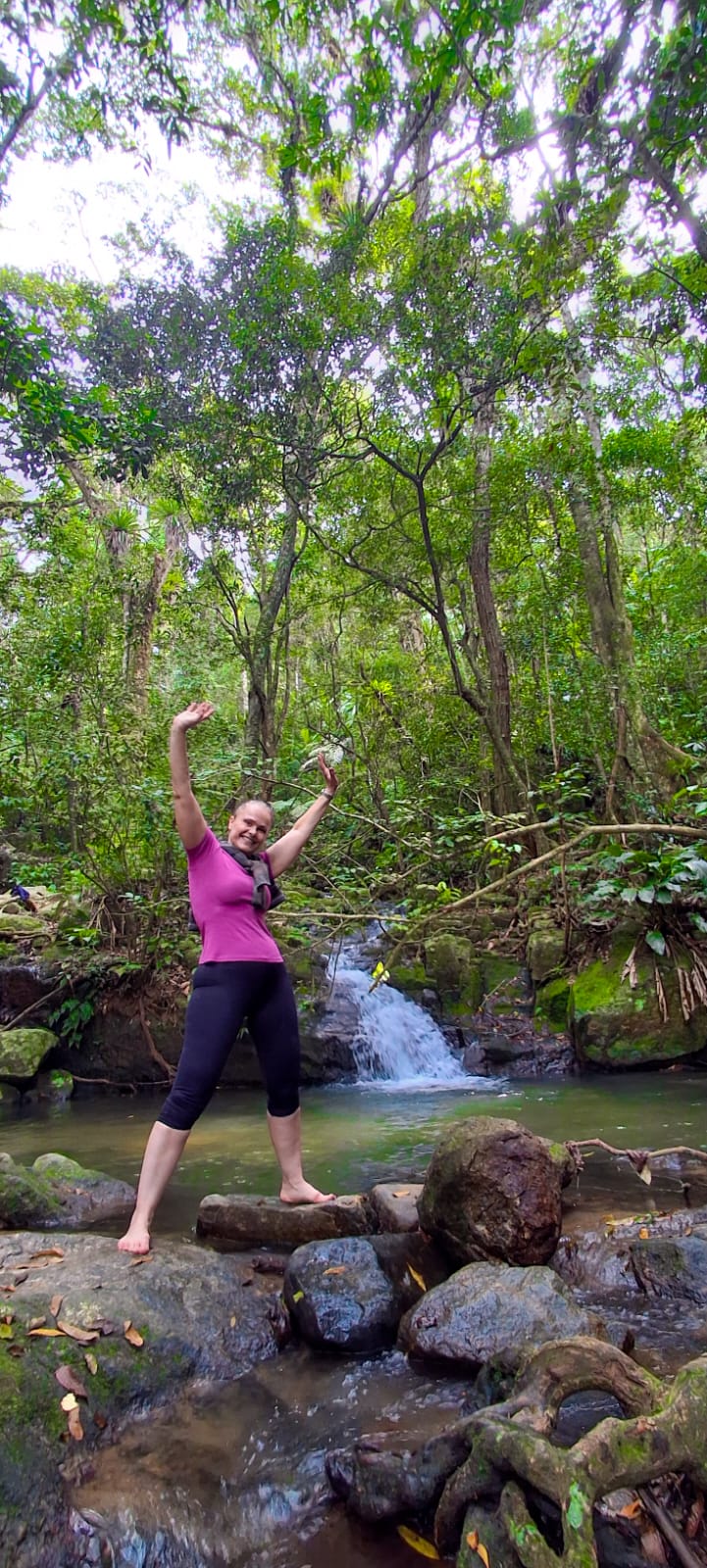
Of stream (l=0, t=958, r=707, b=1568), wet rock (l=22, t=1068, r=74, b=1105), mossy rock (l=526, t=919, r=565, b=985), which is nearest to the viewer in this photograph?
stream (l=0, t=958, r=707, b=1568)

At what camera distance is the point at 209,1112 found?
23.4ft

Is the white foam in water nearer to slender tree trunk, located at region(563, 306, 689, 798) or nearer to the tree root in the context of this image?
slender tree trunk, located at region(563, 306, 689, 798)

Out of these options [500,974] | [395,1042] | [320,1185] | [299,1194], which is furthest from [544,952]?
[299,1194]

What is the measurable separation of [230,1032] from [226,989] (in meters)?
0.17

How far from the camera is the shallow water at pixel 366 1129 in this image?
14.6 ft

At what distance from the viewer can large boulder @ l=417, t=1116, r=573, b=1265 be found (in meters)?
3.03

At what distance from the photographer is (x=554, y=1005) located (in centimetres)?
837

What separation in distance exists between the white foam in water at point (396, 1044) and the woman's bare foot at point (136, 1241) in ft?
17.0

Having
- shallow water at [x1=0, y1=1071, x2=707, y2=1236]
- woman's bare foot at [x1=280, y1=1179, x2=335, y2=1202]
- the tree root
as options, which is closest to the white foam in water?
shallow water at [x1=0, y1=1071, x2=707, y2=1236]

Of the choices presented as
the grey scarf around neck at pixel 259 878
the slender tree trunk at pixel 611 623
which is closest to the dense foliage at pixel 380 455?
the slender tree trunk at pixel 611 623

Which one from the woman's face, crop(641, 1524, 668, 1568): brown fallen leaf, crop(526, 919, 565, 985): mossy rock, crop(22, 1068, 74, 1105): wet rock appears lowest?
crop(22, 1068, 74, 1105): wet rock

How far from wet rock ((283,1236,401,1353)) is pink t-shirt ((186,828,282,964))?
3.68ft

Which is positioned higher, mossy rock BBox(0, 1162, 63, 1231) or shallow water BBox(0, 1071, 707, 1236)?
mossy rock BBox(0, 1162, 63, 1231)

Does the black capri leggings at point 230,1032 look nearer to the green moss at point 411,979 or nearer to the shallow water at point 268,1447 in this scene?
the shallow water at point 268,1447
